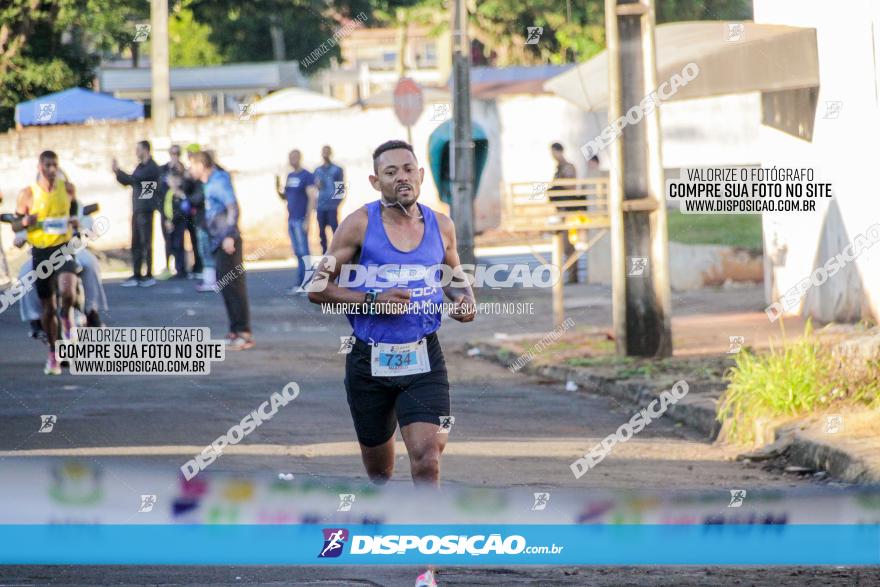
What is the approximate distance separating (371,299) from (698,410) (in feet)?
20.1

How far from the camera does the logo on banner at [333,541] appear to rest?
18.9ft

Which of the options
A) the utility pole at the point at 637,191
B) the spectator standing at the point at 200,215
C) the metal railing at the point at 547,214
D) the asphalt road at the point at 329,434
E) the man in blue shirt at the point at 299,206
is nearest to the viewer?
the asphalt road at the point at 329,434

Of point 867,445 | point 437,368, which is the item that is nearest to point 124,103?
point 867,445

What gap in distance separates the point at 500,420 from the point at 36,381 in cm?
A: 408

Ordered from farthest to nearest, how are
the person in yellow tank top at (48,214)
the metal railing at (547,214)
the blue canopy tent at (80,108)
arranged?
the blue canopy tent at (80,108)
the metal railing at (547,214)
the person in yellow tank top at (48,214)

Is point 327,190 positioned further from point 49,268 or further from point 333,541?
point 333,541

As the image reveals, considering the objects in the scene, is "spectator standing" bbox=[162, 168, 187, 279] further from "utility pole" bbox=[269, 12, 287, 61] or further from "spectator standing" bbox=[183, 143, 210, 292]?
"utility pole" bbox=[269, 12, 287, 61]

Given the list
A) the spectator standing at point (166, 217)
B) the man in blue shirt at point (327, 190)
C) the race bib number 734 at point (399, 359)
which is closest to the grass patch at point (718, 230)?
the man in blue shirt at point (327, 190)

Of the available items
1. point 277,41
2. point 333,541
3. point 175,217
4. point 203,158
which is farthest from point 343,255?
point 277,41

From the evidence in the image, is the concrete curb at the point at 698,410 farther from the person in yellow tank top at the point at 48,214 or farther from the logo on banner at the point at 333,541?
the person in yellow tank top at the point at 48,214

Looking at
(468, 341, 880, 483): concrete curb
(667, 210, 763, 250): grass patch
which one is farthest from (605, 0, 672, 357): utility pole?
(667, 210, 763, 250): grass patch

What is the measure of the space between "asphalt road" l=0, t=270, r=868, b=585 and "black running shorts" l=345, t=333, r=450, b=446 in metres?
0.45

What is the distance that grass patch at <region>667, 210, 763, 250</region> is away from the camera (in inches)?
878

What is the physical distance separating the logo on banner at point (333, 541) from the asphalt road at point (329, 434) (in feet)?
1.75
